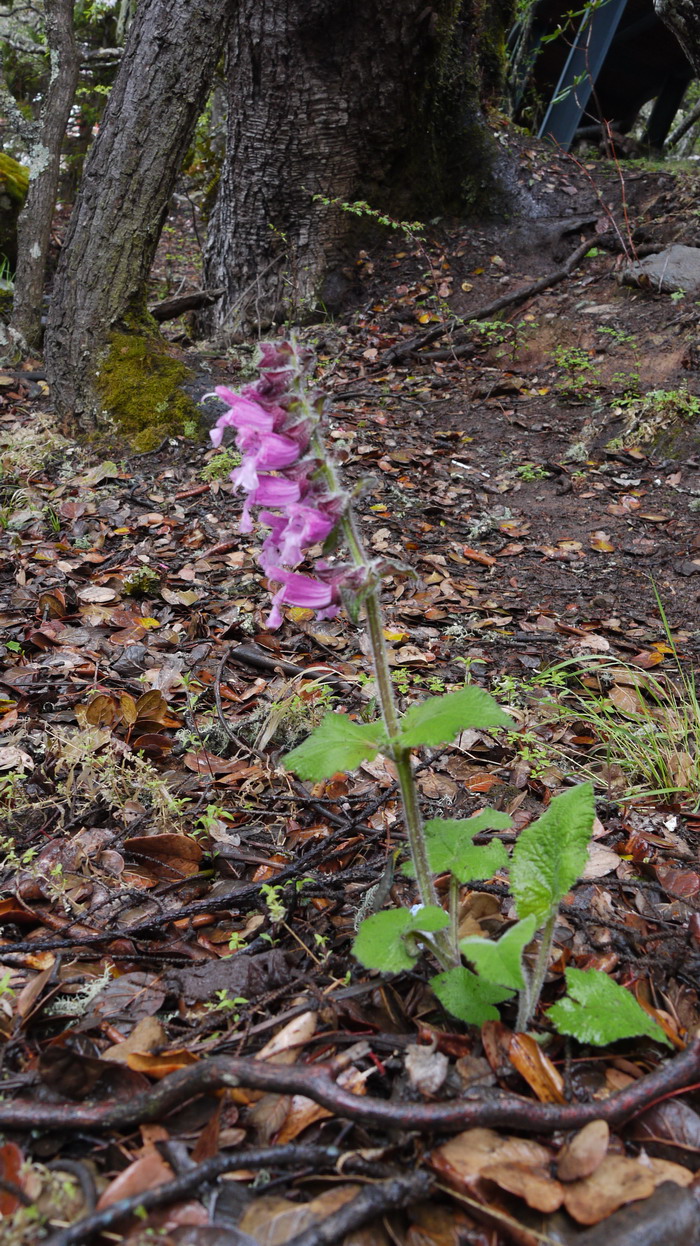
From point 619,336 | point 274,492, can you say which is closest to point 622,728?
point 274,492

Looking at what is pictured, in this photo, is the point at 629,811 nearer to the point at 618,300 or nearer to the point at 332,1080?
the point at 332,1080

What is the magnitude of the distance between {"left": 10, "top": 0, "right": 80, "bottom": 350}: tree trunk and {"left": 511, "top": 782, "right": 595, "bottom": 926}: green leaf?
228 inches

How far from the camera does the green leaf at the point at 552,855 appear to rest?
1.36m

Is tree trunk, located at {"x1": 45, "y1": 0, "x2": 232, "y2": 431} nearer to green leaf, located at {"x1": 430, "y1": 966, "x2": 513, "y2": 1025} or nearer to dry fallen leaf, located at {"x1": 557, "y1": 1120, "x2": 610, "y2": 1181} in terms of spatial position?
green leaf, located at {"x1": 430, "y1": 966, "x2": 513, "y2": 1025}

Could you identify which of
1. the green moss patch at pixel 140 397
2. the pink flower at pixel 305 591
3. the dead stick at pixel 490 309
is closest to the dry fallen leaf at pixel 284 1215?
the pink flower at pixel 305 591

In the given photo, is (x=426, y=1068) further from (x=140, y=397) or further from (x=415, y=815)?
(x=140, y=397)

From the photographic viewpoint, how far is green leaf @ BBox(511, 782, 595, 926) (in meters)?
1.36

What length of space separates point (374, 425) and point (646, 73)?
39.0 ft

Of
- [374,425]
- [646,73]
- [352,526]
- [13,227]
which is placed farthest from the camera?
[646,73]

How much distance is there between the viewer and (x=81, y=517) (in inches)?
154

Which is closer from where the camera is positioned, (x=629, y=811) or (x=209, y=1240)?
(x=209, y=1240)

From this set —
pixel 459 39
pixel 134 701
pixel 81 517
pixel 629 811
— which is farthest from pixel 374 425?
pixel 459 39

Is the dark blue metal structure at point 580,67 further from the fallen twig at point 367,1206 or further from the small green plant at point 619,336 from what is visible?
the fallen twig at point 367,1206

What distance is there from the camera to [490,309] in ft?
20.9
